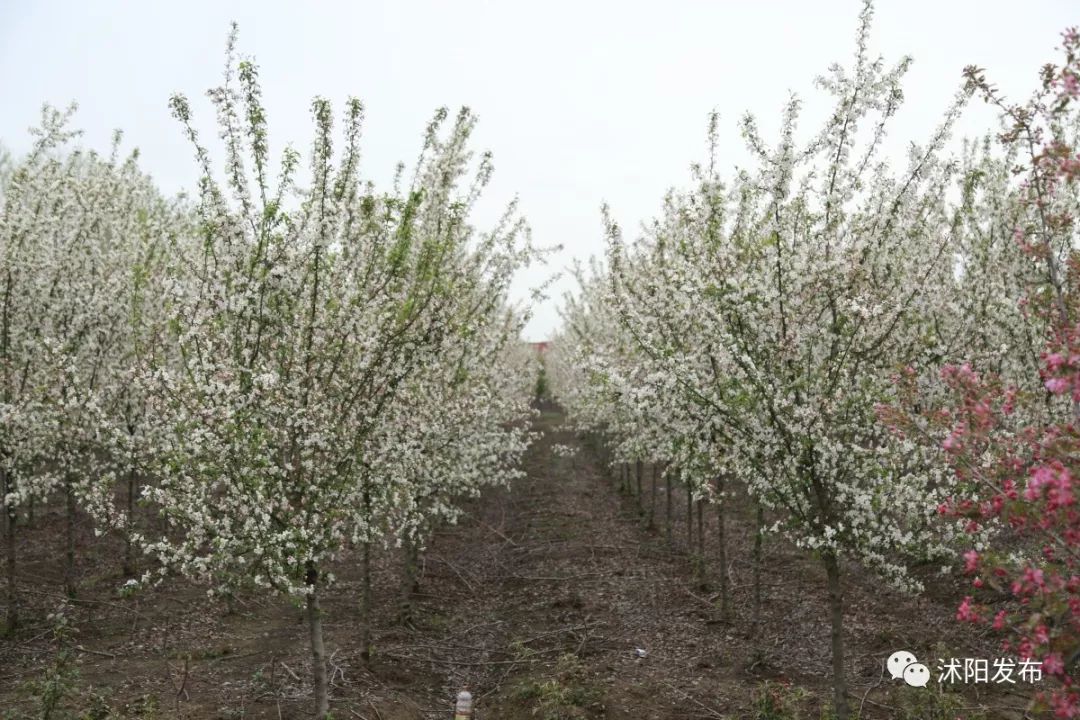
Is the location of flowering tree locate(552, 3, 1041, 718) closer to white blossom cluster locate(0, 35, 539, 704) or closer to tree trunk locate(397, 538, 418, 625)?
white blossom cluster locate(0, 35, 539, 704)

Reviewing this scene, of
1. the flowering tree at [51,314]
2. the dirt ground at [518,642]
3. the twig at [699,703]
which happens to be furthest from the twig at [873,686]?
the flowering tree at [51,314]

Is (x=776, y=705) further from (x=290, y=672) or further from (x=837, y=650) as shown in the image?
(x=290, y=672)

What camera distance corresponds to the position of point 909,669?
7.74 metres

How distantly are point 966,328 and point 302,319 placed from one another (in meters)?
8.84

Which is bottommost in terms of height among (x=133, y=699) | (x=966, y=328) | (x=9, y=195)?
(x=133, y=699)

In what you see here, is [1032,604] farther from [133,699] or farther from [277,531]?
[133,699]

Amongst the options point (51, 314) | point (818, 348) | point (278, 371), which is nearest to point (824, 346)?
point (818, 348)

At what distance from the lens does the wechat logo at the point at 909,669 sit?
24.7 ft

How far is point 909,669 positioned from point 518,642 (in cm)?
473

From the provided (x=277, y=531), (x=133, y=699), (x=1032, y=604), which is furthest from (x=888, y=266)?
(x=133, y=699)

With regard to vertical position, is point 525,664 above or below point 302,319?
below

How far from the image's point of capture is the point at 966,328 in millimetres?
10492

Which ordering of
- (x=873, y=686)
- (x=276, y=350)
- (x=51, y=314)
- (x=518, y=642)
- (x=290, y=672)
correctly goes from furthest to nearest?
(x=51, y=314) → (x=518, y=642) → (x=290, y=672) → (x=873, y=686) → (x=276, y=350)

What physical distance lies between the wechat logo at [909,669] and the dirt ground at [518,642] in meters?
0.23
